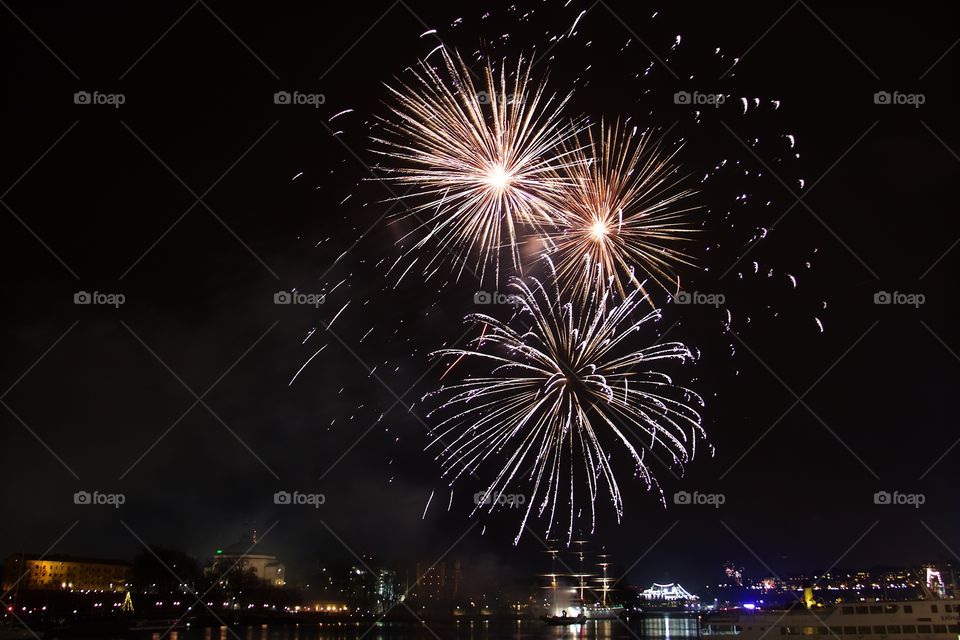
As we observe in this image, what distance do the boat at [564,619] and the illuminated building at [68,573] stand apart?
2690 inches

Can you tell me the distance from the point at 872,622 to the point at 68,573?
379 feet

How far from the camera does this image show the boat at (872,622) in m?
37.5

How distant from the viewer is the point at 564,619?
13112cm

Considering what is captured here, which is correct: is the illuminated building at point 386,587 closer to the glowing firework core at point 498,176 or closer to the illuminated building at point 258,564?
the illuminated building at point 258,564

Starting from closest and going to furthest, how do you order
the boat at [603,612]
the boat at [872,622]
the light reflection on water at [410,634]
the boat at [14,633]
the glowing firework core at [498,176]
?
the glowing firework core at [498,176]
the boat at [872,622]
the boat at [14,633]
the light reflection on water at [410,634]
the boat at [603,612]

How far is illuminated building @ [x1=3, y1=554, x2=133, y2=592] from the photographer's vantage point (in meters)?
98.7

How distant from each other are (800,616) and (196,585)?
99.6m

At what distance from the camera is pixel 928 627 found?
37688 millimetres

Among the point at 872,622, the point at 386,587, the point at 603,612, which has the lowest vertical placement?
the point at 872,622

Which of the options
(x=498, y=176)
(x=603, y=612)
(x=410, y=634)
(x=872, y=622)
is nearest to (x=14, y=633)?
(x=410, y=634)

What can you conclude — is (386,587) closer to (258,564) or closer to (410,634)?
(258,564)

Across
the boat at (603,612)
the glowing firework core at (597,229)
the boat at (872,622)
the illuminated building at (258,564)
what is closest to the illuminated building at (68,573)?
the illuminated building at (258,564)

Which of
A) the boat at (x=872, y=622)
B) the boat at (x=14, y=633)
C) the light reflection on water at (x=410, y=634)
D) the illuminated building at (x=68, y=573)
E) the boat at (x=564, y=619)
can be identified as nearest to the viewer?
the boat at (x=872, y=622)

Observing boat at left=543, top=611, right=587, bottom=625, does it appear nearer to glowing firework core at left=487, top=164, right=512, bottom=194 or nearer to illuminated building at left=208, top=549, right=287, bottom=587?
illuminated building at left=208, top=549, right=287, bottom=587
